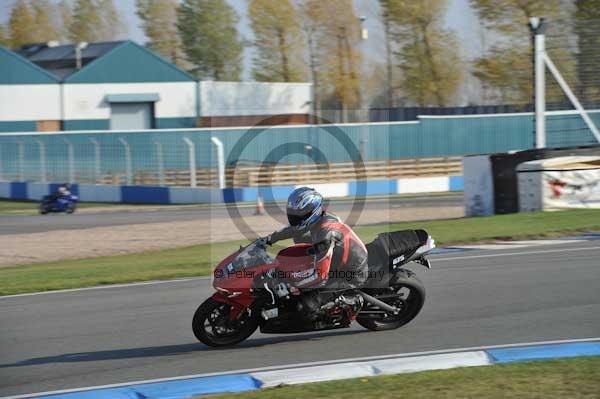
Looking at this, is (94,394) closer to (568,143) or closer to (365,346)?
(365,346)

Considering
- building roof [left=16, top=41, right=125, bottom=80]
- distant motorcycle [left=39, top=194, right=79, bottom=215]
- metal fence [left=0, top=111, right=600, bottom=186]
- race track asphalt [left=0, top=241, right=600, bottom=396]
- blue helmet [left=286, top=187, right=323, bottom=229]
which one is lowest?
race track asphalt [left=0, top=241, right=600, bottom=396]

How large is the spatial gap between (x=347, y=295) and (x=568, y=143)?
1684 cm

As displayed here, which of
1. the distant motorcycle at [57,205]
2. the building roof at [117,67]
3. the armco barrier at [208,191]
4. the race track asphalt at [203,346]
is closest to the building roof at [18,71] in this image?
the building roof at [117,67]

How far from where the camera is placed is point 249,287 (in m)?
8.30

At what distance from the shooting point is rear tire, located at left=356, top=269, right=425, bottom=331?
9062 millimetres

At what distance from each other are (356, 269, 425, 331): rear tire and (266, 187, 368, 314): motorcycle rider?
1.57 feet

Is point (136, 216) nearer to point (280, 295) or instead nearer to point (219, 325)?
point (219, 325)

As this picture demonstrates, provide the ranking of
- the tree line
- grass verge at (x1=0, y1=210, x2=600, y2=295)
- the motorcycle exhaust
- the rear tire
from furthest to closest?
the tree line, grass verge at (x1=0, y1=210, x2=600, y2=295), the rear tire, the motorcycle exhaust

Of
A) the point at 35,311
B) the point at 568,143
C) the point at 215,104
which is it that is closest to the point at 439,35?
the point at 215,104

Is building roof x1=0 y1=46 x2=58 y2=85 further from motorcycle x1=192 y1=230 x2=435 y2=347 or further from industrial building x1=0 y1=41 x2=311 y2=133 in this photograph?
motorcycle x1=192 y1=230 x2=435 y2=347

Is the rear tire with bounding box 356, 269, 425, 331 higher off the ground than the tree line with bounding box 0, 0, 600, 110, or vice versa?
the tree line with bounding box 0, 0, 600, 110

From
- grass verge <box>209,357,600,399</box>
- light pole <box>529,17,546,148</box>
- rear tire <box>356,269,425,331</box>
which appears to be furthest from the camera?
light pole <box>529,17,546,148</box>

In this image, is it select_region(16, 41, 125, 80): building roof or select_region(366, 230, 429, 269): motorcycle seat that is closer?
select_region(366, 230, 429, 269): motorcycle seat

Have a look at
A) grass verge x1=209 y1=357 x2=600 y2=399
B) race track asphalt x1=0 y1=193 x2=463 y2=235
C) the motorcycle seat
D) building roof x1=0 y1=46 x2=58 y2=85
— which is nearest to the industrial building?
building roof x1=0 y1=46 x2=58 y2=85
